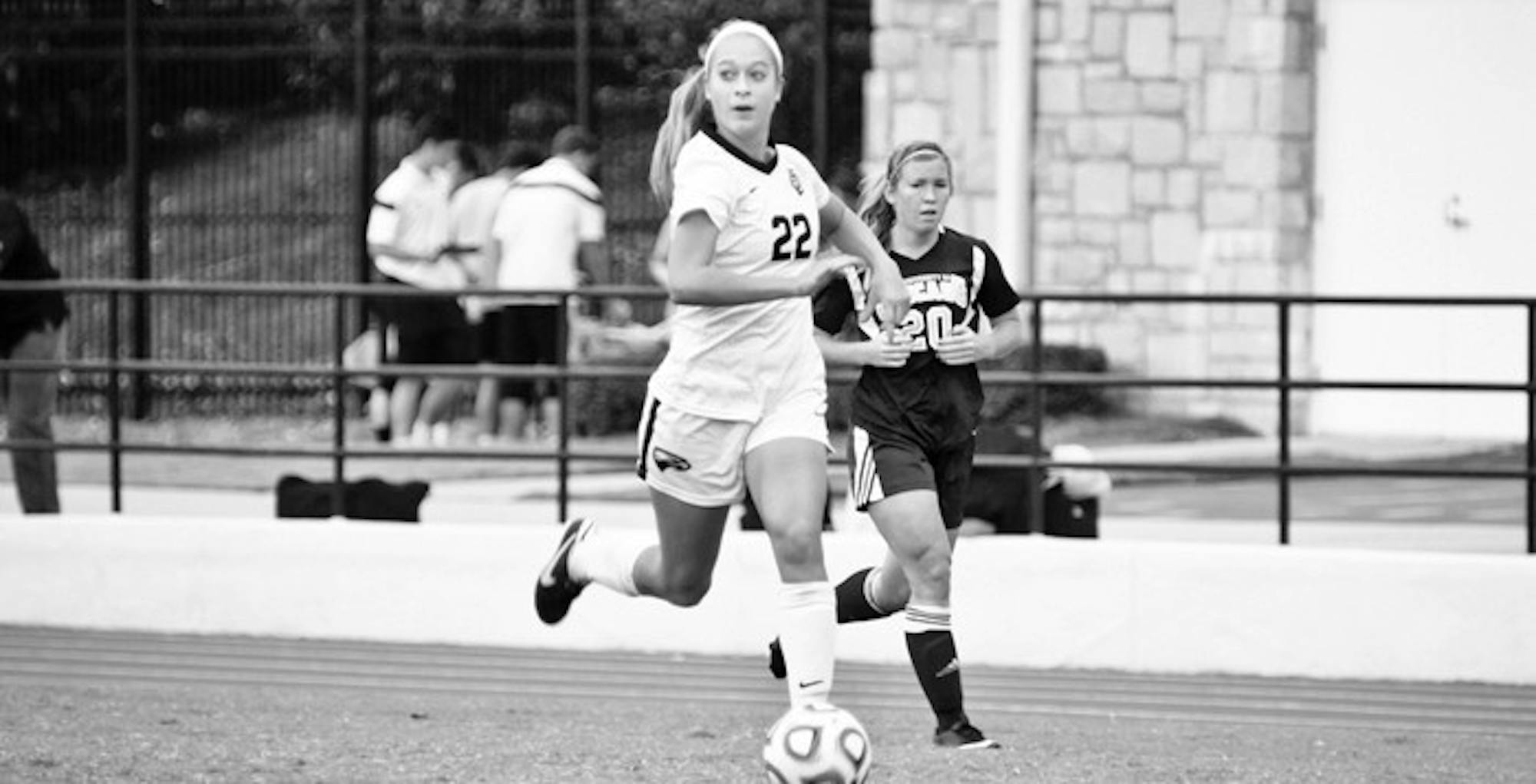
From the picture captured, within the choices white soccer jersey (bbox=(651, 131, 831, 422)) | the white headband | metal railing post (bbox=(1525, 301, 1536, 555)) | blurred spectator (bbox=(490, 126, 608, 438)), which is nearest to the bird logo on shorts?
white soccer jersey (bbox=(651, 131, 831, 422))

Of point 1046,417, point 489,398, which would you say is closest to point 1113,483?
point 1046,417

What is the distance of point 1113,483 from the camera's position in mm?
18250

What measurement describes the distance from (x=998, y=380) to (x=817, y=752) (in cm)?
457

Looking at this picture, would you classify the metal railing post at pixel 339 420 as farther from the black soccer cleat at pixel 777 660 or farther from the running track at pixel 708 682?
the black soccer cleat at pixel 777 660

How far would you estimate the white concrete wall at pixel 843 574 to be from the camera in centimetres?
1188

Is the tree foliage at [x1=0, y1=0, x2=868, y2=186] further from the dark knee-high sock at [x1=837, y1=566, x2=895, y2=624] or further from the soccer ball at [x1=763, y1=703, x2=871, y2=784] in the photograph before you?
the soccer ball at [x1=763, y1=703, x2=871, y2=784]

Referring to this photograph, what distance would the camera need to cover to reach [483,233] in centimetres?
1989

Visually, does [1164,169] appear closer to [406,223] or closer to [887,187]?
[406,223]

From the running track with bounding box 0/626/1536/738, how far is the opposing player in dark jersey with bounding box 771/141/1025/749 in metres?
1.48

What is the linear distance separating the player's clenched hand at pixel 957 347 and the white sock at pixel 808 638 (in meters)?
1.13

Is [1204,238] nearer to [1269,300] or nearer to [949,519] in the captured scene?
[1269,300]

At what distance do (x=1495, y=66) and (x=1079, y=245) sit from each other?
2927 mm

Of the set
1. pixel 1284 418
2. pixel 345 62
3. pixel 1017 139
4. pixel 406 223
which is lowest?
pixel 1284 418

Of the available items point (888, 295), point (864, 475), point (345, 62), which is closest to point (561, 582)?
point (864, 475)
